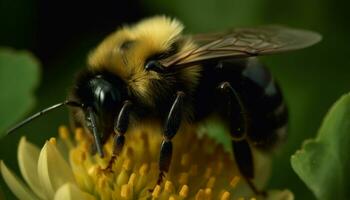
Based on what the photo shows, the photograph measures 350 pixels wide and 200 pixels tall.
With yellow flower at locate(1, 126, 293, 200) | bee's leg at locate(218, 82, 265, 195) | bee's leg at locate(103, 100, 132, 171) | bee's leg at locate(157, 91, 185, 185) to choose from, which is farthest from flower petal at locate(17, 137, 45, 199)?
bee's leg at locate(218, 82, 265, 195)

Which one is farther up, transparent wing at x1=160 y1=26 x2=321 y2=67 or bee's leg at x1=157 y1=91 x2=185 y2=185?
transparent wing at x1=160 y1=26 x2=321 y2=67

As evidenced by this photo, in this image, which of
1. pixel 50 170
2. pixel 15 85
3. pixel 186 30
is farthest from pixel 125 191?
pixel 186 30

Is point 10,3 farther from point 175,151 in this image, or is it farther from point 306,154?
point 306,154

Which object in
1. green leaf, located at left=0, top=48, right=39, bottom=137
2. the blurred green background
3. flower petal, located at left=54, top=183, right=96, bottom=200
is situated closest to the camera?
flower petal, located at left=54, top=183, right=96, bottom=200

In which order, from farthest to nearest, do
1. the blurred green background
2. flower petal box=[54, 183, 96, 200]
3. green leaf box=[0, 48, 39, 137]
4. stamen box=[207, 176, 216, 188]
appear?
the blurred green background → green leaf box=[0, 48, 39, 137] → stamen box=[207, 176, 216, 188] → flower petal box=[54, 183, 96, 200]

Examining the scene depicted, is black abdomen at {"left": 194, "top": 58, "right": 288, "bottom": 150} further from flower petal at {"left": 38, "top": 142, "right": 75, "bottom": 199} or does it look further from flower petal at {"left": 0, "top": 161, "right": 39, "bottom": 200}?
flower petal at {"left": 0, "top": 161, "right": 39, "bottom": 200}

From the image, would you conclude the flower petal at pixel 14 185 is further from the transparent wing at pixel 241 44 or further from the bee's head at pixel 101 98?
the transparent wing at pixel 241 44
